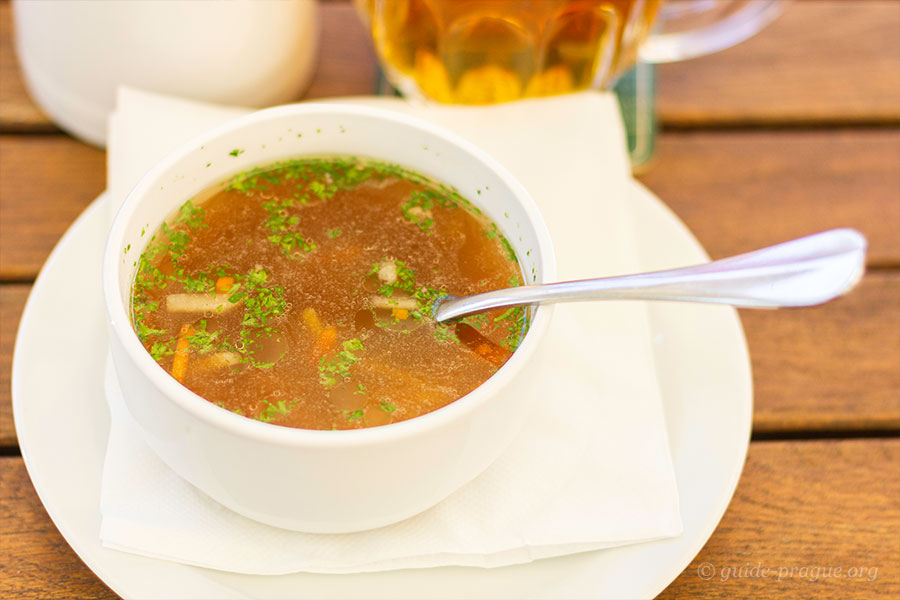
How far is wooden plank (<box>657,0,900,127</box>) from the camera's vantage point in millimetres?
1558

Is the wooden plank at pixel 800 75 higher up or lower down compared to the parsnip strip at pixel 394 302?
higher up

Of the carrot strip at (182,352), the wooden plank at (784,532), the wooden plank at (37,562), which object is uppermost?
the carrot strip at (182,352)

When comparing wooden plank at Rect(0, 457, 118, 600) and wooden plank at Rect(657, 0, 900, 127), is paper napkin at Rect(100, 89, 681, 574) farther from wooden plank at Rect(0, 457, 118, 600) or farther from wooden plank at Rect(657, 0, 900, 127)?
wooden plank at Rect(657, 0, 900, 127)

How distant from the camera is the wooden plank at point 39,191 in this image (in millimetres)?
1268

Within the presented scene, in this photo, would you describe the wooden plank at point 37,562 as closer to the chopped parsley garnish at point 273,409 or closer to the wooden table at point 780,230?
the wooden table at point 780,230

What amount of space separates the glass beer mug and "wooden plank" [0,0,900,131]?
0.11 meters

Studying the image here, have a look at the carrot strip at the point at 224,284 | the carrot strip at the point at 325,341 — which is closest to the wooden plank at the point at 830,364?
the carrot strip at the point at 325,341

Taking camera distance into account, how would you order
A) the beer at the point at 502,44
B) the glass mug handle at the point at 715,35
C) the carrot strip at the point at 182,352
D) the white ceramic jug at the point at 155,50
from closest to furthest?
the carrot strip at the point at 182,352 < the white ceramic jug at the point at 155,50 < the beer at the point at 502,44 < the glass mug handle at the point at 715,35

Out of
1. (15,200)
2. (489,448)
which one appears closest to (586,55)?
(489,448)

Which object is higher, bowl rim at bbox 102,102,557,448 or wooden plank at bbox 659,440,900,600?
bowl rim at bbox 102,102,557,448

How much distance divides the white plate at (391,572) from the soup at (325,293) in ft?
0.55

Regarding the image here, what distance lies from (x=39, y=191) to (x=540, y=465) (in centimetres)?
85

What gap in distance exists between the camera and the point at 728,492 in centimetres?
100

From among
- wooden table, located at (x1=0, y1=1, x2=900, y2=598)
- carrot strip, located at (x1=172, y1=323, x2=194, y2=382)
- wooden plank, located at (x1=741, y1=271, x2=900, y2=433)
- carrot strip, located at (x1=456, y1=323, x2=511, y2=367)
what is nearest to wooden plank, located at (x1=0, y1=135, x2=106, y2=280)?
wooden table, located at (x1=0, y1=1, x2=900, y2=598)
